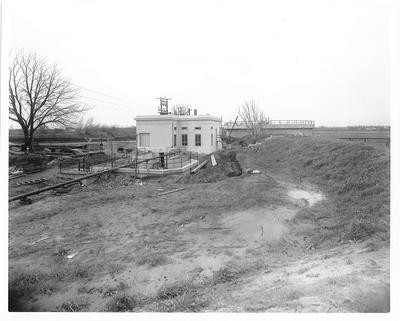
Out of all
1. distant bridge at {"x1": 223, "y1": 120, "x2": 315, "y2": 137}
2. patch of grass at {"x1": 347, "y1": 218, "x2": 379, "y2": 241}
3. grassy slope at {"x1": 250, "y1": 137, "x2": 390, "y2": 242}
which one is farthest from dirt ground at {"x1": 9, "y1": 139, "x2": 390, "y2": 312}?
distant bridge at {"x1": 223, "y1": 120, "x2": 315, "y2": 137}

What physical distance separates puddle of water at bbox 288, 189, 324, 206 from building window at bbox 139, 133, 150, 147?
18.6m

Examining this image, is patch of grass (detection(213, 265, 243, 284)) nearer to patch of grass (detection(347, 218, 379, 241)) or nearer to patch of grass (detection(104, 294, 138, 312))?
patch of grass (detection(104, 294, 138, 312))

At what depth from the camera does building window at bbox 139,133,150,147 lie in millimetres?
29672

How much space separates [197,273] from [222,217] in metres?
3.97

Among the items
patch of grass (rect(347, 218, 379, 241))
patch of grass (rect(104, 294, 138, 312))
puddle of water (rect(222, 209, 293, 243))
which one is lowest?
patch of grass (rect(104, 294, 138, 312))

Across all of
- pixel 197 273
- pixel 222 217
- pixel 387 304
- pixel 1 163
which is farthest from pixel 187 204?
pixel 387 304

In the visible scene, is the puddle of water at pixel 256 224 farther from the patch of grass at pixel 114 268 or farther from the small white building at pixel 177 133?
the small white building at pixel 177 133

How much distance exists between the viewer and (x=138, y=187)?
53.4 feet

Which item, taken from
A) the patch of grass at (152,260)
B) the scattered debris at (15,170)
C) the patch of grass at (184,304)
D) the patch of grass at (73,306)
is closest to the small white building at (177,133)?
the scattered debris at (15,170)

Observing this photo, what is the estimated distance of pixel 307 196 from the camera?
1345 centimetres

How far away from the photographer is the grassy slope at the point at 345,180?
8.16m

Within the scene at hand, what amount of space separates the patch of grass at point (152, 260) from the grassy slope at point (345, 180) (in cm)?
434

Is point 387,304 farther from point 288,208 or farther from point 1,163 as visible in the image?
point 1,163

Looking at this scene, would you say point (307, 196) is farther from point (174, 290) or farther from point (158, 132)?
point (158, 132)
